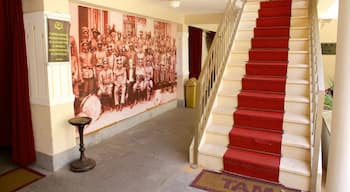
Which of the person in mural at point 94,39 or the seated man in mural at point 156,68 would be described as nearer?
the person in mural at point 94,39

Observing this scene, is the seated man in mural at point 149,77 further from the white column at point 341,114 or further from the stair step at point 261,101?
the white column at point 341,114

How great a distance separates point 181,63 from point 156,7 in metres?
1.65

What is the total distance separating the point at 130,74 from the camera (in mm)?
4820

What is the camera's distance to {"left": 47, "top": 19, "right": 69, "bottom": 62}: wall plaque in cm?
298

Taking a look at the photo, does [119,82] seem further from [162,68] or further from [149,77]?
[162,68]

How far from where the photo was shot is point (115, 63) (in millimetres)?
4387

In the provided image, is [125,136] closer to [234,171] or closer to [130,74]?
[130,74]

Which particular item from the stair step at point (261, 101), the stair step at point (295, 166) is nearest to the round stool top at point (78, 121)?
the stair step at point (261, 101)

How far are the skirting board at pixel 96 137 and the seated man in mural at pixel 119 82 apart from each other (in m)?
0.37

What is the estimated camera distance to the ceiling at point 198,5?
15.4 ft

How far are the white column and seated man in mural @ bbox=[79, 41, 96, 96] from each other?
10.4ft

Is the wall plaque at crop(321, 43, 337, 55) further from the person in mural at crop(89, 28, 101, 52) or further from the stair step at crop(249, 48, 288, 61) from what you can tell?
the person in mural at crop(89, 28, 101, 52)

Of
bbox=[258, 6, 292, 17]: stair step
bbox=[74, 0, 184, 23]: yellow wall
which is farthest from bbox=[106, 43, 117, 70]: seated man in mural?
bbox=[258, 6, 292, 17]: stair step

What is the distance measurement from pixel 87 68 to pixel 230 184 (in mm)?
2559
